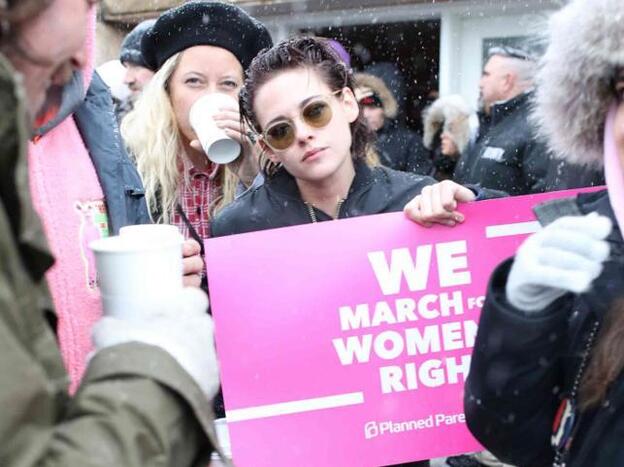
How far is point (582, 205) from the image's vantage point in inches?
72.7

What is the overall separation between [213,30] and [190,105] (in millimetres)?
296

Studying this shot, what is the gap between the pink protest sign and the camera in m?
2.34

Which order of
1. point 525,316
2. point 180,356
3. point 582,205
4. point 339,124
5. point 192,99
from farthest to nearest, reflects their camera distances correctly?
point 192,99
point 339,124
point 582,205
point 525,316
point 180,356

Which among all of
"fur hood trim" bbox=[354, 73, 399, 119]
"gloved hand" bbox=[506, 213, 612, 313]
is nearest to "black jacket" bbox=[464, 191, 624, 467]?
"gloved hand" bbox=[506, 213, 612, 313]

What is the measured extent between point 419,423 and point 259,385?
0.48m

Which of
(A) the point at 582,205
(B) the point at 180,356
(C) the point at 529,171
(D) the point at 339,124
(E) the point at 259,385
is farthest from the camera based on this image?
(C) the point at 529,171

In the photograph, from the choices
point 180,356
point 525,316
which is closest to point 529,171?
point 525,316

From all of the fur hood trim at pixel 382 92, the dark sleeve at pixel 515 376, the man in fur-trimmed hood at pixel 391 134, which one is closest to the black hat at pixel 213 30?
the dark sleeve at pixel 515 376

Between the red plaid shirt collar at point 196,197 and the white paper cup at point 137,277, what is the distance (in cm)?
155

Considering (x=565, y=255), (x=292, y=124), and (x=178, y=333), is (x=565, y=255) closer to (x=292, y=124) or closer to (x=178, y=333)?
(x=178, y=333)

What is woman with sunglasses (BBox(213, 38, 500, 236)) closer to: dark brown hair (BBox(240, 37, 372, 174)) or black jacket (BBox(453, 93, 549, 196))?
dark brown hair (BBox(240, 37, 372, 174))

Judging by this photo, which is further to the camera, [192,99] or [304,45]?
[192,99]

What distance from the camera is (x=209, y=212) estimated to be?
3.08 m

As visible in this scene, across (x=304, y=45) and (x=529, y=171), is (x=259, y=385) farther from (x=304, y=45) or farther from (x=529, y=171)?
Answer: (x=529, y=171)
